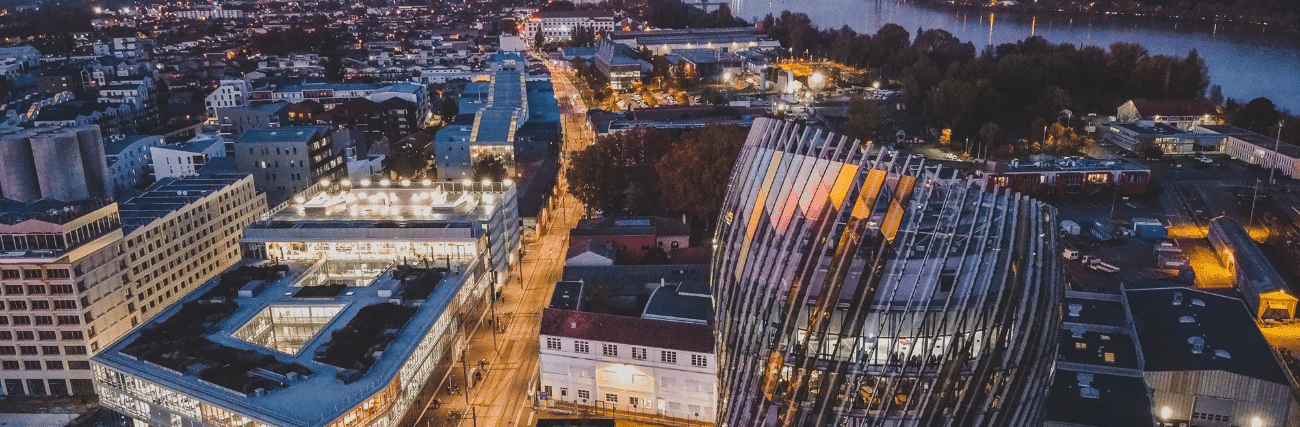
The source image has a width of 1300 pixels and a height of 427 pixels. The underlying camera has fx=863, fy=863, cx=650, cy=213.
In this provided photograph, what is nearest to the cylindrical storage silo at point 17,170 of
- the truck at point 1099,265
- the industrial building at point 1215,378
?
the industrial building at point 1215,378

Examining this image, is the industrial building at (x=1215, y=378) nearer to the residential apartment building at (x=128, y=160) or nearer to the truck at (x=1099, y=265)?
the truck at (x=1099, y=265)

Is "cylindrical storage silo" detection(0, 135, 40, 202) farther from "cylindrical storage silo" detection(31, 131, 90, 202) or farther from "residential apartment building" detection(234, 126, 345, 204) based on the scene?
"residential apartment building" detection(234, 126, 345, 204)

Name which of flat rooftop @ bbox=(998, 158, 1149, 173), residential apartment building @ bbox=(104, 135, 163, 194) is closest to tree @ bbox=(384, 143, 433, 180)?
residential apartment building @ bbox=(104, 135, 163, 194)

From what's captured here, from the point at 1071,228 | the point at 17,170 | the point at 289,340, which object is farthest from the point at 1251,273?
the point at 17,170

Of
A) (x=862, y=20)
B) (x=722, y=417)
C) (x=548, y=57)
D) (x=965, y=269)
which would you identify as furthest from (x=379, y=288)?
(x=862, y=20)

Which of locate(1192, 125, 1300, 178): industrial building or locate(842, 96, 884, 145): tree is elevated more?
locate(842, 96, 884, 145): tree

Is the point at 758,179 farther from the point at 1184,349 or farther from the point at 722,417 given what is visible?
the point at 1184,349

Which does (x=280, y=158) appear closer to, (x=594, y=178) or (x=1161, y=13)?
(x=594, y=178)
